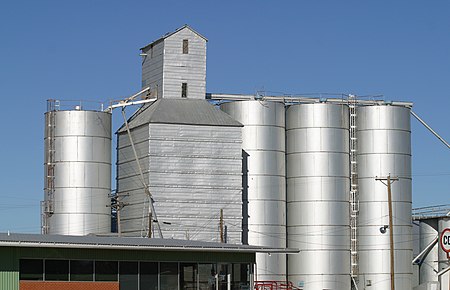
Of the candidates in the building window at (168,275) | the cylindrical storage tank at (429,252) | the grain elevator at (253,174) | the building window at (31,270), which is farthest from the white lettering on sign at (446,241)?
the cylindrical storage tank at (429,252)

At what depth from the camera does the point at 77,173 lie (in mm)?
→ 82188

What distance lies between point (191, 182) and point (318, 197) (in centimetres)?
1228

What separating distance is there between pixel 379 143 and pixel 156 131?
69.3ft

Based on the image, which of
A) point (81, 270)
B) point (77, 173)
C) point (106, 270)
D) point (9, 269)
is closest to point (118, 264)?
point (106, 270)

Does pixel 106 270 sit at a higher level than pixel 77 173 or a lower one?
lower

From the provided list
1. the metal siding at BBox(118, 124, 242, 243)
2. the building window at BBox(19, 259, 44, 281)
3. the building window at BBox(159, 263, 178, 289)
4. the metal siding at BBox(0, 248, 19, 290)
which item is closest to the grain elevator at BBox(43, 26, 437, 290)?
the metal siding at BBox(118, 124, 242, 243)

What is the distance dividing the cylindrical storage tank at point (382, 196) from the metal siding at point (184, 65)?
1539cm

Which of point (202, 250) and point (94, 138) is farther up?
point (94, 138)

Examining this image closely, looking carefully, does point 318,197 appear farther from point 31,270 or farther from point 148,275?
point 31,270

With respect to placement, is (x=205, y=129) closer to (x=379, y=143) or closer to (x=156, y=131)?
(x=156, y=131)

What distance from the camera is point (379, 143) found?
8775 centimetres

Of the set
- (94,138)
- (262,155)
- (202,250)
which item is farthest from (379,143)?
(202,250)

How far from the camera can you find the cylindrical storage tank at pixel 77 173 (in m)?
81.7

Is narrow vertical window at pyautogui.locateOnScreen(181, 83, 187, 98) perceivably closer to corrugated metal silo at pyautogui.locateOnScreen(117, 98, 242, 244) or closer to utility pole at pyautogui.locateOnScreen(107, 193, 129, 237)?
corrugated metal silo at pyautogui.locateOnScreen(117, 98, 242, 244)
